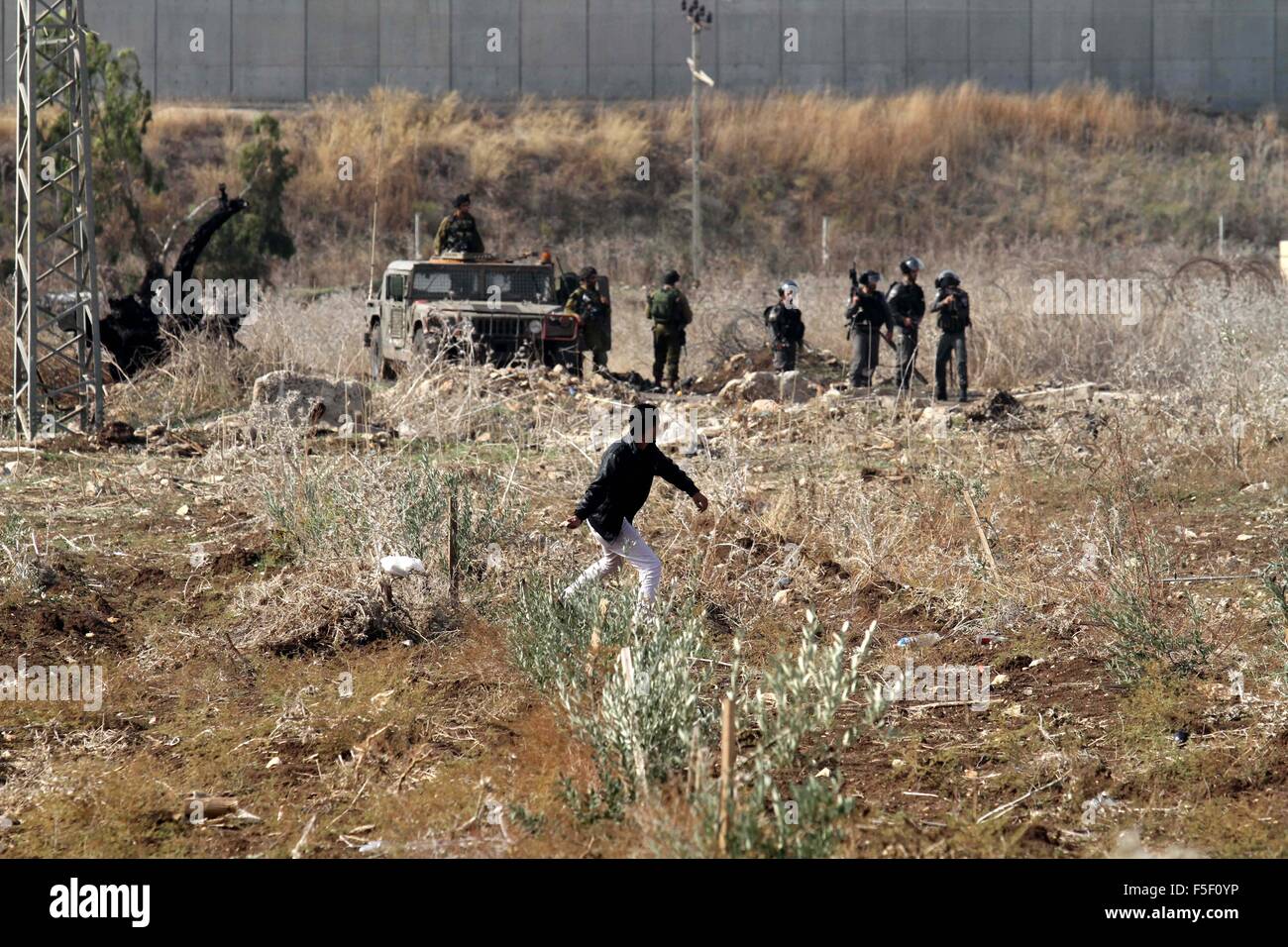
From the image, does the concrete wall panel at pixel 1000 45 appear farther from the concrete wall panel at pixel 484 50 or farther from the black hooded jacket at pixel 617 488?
the black hooded jacket at pixel 617 488

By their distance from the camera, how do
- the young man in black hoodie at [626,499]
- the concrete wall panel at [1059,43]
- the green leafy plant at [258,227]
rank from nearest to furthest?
the young man in black hoodie at [626,499], the green leafy plant at [258,227], the concrete wall panel at [1059,43]

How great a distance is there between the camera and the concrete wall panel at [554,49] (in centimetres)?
3828

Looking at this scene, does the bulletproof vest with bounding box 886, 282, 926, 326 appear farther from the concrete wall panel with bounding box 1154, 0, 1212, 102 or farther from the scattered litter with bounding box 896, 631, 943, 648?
the concrete wall panel with bounding box 1154, 0, 1212, 102

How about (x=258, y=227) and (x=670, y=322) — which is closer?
(x=670, y=322)

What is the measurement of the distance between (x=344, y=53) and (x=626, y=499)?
1341 inches

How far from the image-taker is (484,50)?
38.8 meters

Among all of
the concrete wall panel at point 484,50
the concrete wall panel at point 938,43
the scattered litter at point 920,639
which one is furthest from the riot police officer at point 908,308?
the concrete wall panel at point 484,50

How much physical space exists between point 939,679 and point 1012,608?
89cm

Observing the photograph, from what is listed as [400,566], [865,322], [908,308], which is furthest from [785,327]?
[400,566]

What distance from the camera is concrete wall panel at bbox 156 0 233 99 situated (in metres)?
37.8

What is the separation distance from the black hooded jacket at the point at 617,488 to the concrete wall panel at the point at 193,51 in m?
34.0

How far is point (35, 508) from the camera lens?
10750 mm

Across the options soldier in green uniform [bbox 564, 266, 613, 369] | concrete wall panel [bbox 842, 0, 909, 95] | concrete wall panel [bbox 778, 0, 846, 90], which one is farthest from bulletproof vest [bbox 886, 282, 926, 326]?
concrete wall panel [bbox 842, 0, 909, 95]

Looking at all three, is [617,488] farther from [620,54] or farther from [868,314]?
[620,54]
